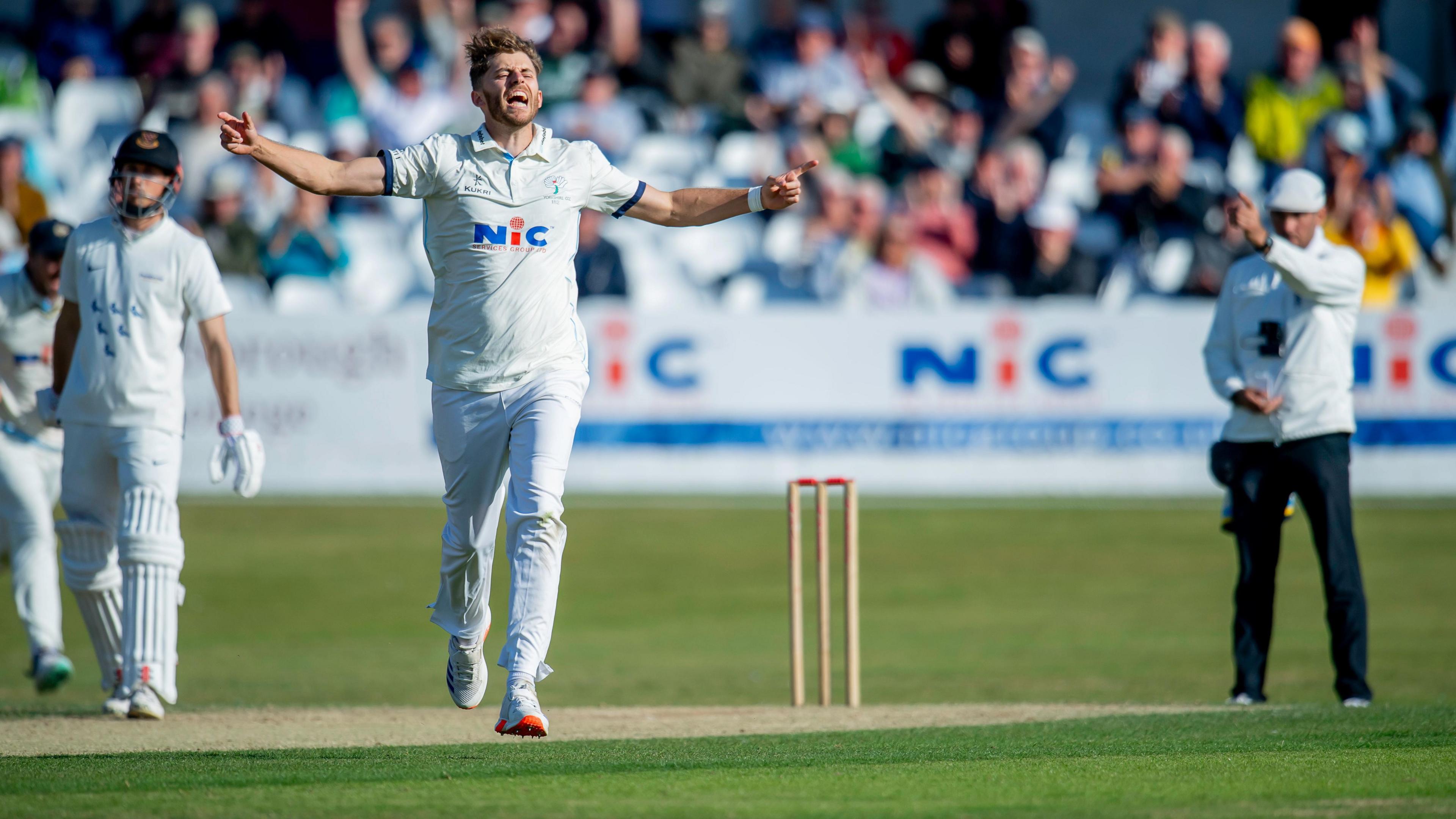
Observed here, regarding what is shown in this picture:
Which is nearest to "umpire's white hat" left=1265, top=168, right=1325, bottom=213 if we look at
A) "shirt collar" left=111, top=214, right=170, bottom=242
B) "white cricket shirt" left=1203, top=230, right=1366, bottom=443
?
"white cricket shirt" left=1203, top=230, right=1366, bottom=443

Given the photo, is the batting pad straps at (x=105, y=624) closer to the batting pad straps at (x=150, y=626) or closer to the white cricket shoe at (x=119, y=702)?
the white cricket shoe at (x=119, y=702)

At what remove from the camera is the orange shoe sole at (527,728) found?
18.8 ft

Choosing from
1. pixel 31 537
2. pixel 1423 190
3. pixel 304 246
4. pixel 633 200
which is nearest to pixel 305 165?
pixel 633 200

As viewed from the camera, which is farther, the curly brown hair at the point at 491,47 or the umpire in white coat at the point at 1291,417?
the umpire in white coat at the point at 1291,417

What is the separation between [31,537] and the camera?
8.55 metres

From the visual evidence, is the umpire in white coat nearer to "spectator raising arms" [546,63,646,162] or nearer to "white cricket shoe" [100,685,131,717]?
"white cricket shoe" [100,685,131,717]

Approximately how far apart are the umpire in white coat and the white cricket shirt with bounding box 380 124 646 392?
3557 mm

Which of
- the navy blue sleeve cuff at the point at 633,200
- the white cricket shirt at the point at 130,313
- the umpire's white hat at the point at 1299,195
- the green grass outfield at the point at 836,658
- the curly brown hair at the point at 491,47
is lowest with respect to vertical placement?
the green grass outfield at the point at 836,658

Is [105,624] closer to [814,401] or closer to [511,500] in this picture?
[511,500]

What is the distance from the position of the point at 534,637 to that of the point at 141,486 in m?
2.21

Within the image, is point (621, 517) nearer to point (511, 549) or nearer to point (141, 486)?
point (141, 486)


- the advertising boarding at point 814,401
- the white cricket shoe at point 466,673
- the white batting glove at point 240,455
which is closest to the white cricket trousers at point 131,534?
the white batting glove at point 240,455

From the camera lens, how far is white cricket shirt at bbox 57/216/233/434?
7.16m

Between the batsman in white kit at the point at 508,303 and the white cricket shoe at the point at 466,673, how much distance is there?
17cm
